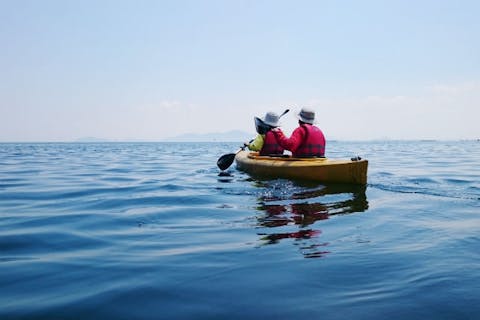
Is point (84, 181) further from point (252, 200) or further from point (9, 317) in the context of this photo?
point (9, 317)

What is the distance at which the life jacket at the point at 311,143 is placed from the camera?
1053 cm

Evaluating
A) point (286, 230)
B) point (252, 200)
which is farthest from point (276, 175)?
point (286, 230)

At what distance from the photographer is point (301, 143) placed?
422 inches

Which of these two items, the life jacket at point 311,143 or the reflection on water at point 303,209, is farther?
the life jacket at point 311,143

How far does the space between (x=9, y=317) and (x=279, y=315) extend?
1917 mm

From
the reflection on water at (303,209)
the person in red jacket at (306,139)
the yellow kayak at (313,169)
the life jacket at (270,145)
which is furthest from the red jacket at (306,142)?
the life jacket at (270,145)

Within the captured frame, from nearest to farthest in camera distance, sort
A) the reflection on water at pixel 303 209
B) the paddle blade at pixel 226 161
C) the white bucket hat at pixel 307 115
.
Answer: the reflection on water at pixel 303 209
the white bucket hat at pixel 307 115
the paddle blade at pixel 226 161

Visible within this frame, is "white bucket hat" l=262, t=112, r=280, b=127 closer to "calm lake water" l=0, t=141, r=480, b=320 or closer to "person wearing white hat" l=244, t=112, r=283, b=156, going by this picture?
"person wearing white hat" l=244, t=112, r=283, b=156

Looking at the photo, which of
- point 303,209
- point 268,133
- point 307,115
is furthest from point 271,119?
point 303,209

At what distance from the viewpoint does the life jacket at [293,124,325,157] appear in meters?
10.5

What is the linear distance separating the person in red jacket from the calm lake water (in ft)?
8.62

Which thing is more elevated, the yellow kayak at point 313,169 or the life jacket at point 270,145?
the life jacket at point 270,145

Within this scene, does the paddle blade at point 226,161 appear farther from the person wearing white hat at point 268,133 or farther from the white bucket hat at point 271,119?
the white bucket hat at point 271,119

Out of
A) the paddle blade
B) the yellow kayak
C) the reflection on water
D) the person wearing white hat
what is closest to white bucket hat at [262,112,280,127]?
the person wearing white hat
